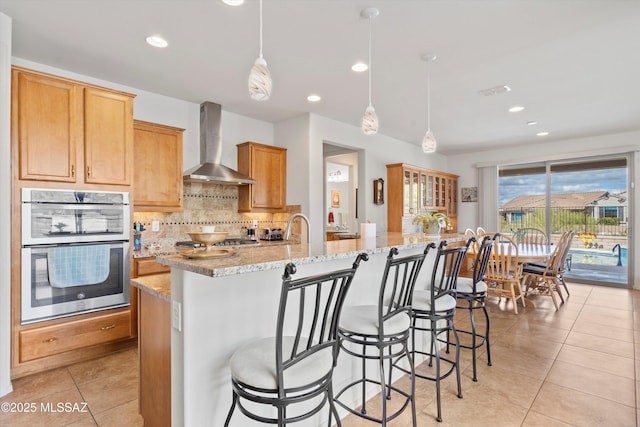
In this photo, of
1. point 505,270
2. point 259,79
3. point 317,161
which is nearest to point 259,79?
point 259,79

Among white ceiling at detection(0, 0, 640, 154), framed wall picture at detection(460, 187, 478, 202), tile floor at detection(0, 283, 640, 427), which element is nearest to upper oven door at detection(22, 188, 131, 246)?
tile floor at detection(0, 283, 640, 427)

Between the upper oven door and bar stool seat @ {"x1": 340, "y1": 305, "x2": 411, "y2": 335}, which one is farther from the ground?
the upper oven door

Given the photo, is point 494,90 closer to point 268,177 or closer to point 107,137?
point 268,177

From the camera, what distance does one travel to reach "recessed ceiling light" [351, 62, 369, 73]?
3.21 metres

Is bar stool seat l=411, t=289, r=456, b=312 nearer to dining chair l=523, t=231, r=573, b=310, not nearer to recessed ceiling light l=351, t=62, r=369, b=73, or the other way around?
recessed ceiling light l=351, t=62, r=369, b=73

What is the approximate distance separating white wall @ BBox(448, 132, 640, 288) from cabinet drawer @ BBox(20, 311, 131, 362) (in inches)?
279

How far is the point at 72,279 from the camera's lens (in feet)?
9.30

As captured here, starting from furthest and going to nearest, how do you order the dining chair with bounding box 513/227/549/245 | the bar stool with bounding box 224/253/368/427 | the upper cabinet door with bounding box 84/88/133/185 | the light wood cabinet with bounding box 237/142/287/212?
the dining chair with bounding box 513/227/549/245 → the light wood cabinet with bounding box 237/142/287/212 → the upper cabinet door with bounding box 84/88/133/185 → the bar stool with bounding box 224/253/368/427

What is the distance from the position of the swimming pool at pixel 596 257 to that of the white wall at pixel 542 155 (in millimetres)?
254

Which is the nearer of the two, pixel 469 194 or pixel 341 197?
pixel 469 194

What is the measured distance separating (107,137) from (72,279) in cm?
133

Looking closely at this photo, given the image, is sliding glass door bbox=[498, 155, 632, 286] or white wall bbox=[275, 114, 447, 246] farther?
sliding glass door bbox=[498, 155, 632, 286]

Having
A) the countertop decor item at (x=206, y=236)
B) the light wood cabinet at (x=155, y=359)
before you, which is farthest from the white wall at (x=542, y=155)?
the light wood cabinet at (x=155, y=359)

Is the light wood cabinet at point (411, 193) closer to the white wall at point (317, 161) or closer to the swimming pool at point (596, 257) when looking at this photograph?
the white wall at point (317, 161)
